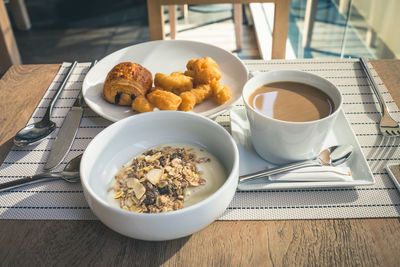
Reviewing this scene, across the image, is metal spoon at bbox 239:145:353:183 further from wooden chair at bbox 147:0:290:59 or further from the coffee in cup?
wooden chair at bbox 147:0:290:59

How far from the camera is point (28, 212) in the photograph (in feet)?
2.37

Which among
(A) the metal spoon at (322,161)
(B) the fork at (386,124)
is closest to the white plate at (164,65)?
(A) the metal spoon at (322,161)

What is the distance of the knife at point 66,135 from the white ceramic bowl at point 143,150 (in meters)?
0.16

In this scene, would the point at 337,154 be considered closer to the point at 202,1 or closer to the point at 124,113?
the point at 124,113

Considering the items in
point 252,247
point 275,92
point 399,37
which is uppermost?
point 275,92

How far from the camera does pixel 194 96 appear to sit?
3.19ft

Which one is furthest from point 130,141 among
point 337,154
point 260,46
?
point 260,46

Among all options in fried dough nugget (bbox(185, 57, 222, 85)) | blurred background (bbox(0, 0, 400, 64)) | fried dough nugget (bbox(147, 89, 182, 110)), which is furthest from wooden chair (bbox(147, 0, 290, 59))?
blurred background (bbox(0, 0, 400, 64))

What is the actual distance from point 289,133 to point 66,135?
0.55 metres

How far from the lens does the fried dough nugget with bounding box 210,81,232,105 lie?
3.20 feet

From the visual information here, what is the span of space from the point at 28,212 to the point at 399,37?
1797mm

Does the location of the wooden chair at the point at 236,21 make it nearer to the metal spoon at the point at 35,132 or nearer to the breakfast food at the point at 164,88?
the breakfast food at the point at 164,88

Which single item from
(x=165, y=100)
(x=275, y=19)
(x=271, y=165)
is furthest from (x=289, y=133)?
(x=275, y=19)

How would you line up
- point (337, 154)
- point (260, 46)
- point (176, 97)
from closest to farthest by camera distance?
point (337, 154), point (176, 97), point (260, 46)
